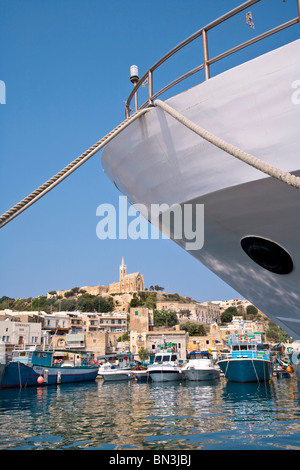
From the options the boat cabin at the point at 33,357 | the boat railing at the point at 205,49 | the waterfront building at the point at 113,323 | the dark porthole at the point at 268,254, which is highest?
the boat railing at the point at 205,49

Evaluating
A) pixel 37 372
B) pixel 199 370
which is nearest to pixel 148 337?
pixel 199 370

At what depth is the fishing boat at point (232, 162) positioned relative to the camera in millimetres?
4094

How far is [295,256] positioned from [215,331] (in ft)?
198

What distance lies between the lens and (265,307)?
7.23 meters

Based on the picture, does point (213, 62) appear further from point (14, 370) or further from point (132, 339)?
point (132, 339)

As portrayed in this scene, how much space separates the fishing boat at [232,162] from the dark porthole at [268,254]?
0.06 feet

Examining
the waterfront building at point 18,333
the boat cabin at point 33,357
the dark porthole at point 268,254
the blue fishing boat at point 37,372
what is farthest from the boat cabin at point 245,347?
the waterfront building at point 18,333

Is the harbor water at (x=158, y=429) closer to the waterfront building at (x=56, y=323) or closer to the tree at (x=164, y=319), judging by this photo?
the waterfront building at (x=56, y=323)

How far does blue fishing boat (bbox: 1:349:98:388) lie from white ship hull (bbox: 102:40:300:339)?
2313cm

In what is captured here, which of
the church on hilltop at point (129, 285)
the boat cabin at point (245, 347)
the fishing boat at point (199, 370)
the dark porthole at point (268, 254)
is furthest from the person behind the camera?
the church on hilltop at point (129, 285)

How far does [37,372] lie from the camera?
90.0 ft

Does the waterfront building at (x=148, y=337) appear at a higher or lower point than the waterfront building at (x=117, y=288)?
lower

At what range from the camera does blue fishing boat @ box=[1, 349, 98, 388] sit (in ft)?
83.8

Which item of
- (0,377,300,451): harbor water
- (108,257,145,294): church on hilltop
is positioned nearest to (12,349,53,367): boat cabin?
(0,377,300,451): harbor water
